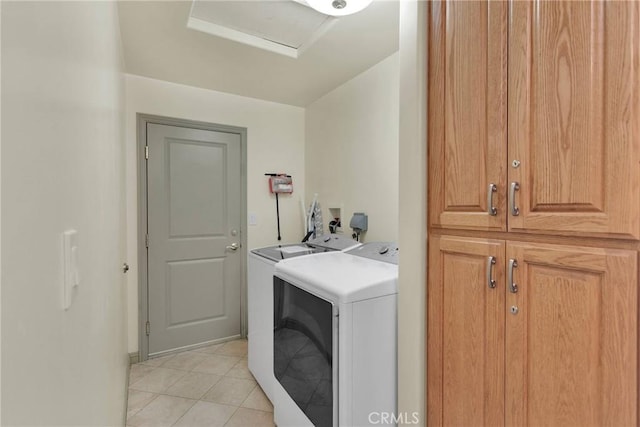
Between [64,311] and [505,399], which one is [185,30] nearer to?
[64,311]

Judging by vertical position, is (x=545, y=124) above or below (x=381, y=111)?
below

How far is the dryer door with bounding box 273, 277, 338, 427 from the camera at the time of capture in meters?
1.30

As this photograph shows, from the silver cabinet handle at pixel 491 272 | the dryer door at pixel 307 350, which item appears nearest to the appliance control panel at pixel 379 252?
the dryer door at pixel 307 350

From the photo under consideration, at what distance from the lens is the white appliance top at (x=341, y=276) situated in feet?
4.21

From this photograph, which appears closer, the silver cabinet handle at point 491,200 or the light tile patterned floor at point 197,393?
the silver cabinet handle at point 491,200

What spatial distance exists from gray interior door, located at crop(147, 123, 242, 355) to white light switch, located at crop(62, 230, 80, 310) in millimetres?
2316

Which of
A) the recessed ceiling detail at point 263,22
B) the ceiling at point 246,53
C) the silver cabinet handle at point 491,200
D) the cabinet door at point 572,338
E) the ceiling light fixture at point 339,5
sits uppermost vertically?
the recessed ceiling detail at point 263,22

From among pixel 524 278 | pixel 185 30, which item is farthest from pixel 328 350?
pixel 185 30

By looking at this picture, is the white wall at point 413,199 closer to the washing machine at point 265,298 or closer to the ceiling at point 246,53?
the ceiling at point 246,53

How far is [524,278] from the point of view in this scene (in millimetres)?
924

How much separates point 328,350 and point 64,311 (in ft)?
3.30

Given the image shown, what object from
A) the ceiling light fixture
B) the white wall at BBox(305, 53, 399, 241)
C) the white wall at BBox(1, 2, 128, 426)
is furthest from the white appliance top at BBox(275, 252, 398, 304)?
the ceiling light fixture

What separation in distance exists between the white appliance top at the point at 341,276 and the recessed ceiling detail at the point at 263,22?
56.8 inches

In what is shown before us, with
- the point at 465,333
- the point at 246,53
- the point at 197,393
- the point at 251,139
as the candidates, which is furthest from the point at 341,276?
the point at 251,139
